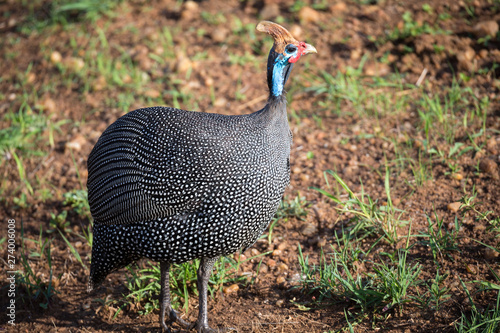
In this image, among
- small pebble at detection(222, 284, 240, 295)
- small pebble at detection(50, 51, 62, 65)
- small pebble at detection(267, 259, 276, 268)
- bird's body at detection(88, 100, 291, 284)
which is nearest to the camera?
bird's body at detection(88, 100, 291, 284)

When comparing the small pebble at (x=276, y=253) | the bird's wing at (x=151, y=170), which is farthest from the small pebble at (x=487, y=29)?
the bird's wing at (x=151, y=170)

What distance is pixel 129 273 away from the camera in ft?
12.1

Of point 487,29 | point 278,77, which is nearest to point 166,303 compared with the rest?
point 278,77

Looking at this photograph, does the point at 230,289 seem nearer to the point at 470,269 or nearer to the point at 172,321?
the point at 172,321

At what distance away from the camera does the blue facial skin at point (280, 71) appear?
283 centimetres

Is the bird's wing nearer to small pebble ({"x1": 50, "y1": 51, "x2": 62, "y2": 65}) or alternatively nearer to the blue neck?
the blue neck

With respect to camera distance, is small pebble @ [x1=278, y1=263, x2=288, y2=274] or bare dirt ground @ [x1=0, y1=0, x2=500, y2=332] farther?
small pebble @ [x1=278, y1=263, x2=288, y2=274]

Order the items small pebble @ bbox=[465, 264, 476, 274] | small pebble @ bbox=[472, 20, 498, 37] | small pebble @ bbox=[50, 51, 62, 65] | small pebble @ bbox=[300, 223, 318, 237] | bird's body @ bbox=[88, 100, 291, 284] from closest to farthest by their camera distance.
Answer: bird's body @ bbox=[88, 100, 291, 284] < small pebble @ bbox=[465, 264, 476, 274] < small pebble @ bbox=[300, 223, 318, 237] < small pebble @ bbox=[472, 20, 498, 37] < small pebble @ bbox=[50, 51, 62, 65]

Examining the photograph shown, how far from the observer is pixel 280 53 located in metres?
2.82

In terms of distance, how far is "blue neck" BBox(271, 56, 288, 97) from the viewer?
2.84 meters

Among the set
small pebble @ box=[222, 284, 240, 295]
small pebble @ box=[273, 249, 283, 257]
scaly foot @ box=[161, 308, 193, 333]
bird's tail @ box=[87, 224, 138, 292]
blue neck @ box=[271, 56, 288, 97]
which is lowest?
scaly foot @ box=[161, 308, 193, 333]

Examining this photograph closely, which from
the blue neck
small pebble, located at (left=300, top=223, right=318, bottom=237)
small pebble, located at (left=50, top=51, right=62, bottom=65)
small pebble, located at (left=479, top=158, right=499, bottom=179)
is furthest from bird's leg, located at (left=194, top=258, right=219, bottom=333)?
small pebble, located at (left=50, top=51, right=62, bottom=65)

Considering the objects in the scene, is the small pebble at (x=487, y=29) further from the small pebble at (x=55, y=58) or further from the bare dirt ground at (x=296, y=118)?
the small pebble at (x=55, y=58)

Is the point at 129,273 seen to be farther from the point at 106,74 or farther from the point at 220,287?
the point at 106,74
